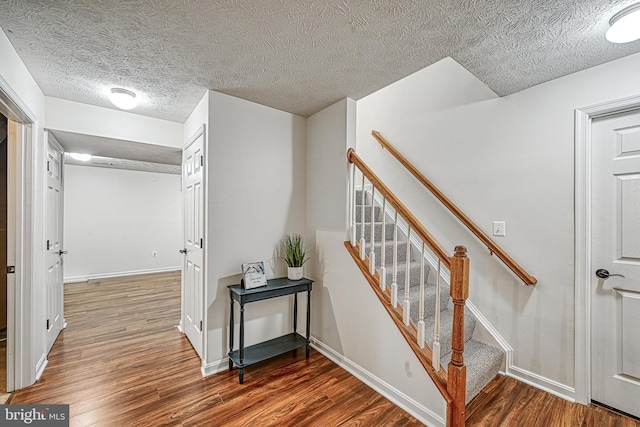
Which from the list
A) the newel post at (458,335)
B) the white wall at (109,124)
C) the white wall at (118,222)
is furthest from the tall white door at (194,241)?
the white wall at (118,222)

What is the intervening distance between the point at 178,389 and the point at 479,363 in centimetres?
226

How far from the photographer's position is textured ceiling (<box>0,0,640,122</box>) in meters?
1.34

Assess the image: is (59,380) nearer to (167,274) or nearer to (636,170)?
(167,274)

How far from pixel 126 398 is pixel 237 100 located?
247 centimetres

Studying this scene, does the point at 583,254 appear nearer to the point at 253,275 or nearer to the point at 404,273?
the point at 404,273

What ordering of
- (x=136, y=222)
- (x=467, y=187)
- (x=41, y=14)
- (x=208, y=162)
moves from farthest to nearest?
1. (x=136, y=222)
2. (x=467, y=187)
3. (x=208, y=162)
4. (x=41, y=14)

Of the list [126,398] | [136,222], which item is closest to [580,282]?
[126,398]

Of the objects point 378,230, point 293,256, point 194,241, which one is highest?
point 378,230

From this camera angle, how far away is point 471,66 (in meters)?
1.83

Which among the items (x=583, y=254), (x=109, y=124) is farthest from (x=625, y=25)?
(x=109, y=124)

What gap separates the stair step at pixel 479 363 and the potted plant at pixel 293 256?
1.35m

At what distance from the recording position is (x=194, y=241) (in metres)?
2.74

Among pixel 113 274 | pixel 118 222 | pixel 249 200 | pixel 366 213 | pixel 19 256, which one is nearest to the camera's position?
pixel 19 256

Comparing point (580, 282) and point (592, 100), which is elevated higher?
point (592, 100)
